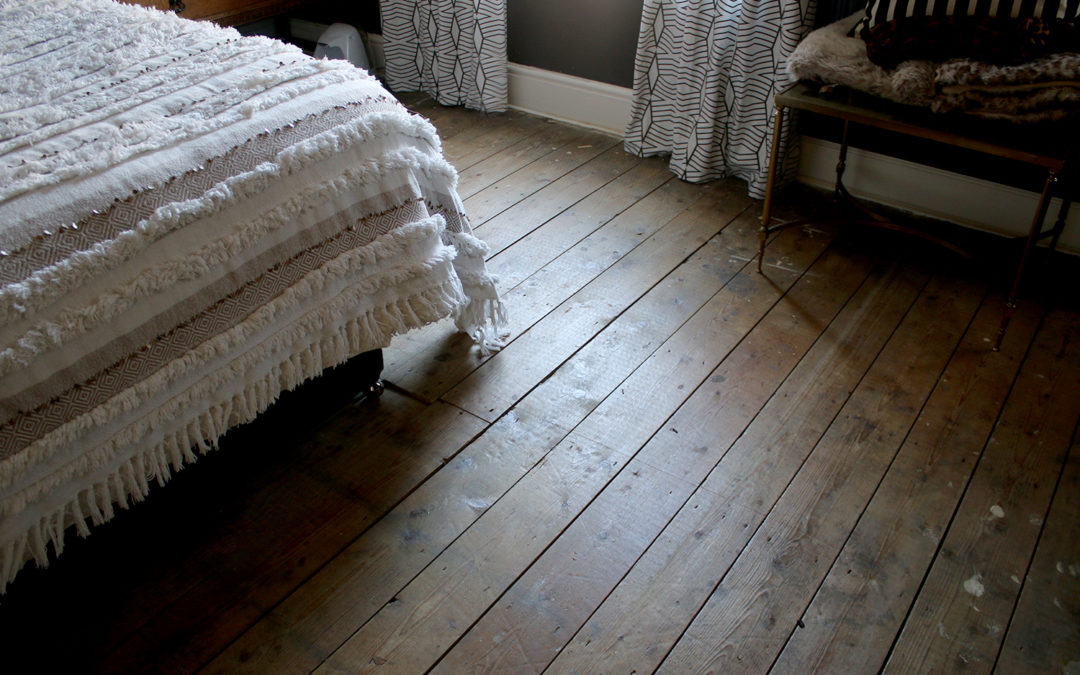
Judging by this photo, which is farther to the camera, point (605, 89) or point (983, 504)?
point (605, 89)

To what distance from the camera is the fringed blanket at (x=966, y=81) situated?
1.75 metres

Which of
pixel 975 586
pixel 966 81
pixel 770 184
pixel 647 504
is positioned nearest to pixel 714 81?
pixel 770 184

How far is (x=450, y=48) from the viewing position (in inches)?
130

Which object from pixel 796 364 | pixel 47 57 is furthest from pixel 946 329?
pixel 47 57

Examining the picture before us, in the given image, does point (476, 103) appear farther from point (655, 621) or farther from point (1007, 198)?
point (655, 621)

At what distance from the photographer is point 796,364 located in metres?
2.01

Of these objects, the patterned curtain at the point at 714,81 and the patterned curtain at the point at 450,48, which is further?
the patterned curtain at the point at 450,48

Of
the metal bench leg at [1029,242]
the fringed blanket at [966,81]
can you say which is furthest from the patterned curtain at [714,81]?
the metal bench leg at [1029,242]

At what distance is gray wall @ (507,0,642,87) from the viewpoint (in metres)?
2.98

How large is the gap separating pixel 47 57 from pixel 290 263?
0.79 meters

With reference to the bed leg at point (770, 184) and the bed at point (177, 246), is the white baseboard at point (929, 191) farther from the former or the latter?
the bed at point (177, 246)

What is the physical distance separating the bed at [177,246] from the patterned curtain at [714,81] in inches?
46.5

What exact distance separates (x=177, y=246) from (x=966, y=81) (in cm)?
163

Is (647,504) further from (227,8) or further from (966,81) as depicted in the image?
(227,8)
